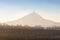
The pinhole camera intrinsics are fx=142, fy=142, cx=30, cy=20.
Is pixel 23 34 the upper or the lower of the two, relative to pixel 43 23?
lower

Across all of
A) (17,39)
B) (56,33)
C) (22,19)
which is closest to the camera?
(17,39)

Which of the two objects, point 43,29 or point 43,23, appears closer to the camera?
point 43,29

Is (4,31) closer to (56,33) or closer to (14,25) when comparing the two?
(14,25)

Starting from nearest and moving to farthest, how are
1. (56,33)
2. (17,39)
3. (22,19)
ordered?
(17,39)
(56,33)
(22,19)

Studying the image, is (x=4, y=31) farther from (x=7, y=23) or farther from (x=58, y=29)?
(x=58, y=29)

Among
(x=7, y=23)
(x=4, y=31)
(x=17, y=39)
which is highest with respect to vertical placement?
(x=7, y=23)

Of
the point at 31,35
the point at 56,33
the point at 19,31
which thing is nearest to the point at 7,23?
the point at 19,31

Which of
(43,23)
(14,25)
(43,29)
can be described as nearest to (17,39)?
(14,25)
